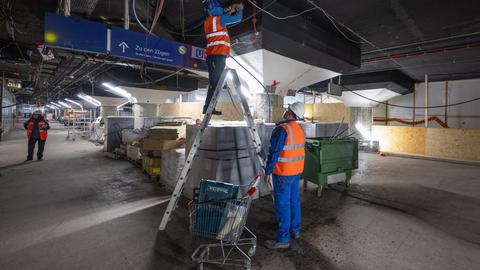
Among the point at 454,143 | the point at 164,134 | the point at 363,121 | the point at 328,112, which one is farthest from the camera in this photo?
the point at 328,112

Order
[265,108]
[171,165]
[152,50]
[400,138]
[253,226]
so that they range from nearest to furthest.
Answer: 1. [253,226]
2. [152,50]
3. [171,165]
4. [265,108]
5. [400,138]

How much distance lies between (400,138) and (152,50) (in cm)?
1160

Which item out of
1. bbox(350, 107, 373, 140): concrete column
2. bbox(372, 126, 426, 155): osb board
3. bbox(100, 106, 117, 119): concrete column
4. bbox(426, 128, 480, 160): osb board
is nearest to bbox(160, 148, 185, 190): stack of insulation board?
bbox(350, 107, 373, 140): concrete column

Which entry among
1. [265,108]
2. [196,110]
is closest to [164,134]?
[265,108]

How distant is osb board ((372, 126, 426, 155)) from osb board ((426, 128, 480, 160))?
310mm

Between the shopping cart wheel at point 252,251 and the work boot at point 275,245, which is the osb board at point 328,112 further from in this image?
the shopping cart wheel at point 252,251

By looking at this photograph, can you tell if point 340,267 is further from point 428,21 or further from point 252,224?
point 428,21

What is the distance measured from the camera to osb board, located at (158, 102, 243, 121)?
13.3 meters

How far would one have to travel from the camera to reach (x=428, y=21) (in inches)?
192

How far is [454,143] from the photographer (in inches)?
374

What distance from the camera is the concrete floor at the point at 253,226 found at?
8.12ft

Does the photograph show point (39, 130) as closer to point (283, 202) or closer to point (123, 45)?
point (123, 45)

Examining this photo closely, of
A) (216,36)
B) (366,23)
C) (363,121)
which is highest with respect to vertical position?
(366,23)

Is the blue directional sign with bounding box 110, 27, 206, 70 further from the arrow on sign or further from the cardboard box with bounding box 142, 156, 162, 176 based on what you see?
the cardboard box with bounding box 142, 156, 162, 176
